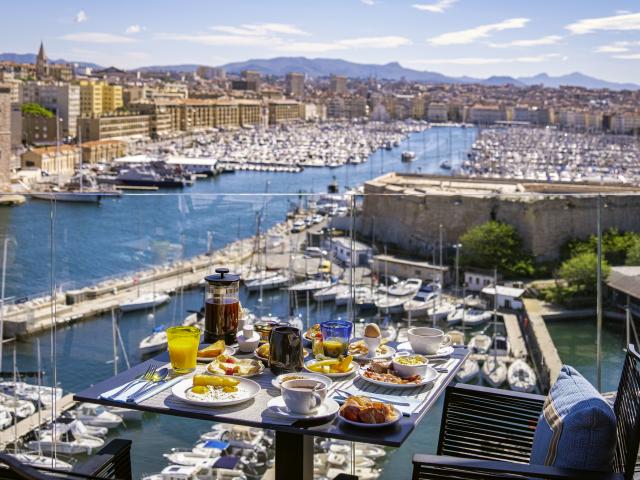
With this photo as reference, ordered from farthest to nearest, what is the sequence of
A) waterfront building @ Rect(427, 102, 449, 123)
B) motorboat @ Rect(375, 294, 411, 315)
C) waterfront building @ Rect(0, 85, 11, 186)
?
waterfront building @ Rect(427, 102, 449, 123) < waterfront building @ Rect(0, 85, 11, 186) < motorboat @ Rect(375, 294, 411, 315)

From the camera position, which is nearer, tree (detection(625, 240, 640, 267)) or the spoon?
the spoon

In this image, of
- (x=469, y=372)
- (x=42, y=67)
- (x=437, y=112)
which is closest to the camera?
(x=469, y=372)

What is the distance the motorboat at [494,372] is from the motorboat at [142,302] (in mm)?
3890

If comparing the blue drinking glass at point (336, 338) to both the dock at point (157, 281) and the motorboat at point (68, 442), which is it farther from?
the dock at point (157, 281)

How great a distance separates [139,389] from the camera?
104 centimetres

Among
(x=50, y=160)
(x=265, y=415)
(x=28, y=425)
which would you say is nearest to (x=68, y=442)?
(x=28, y=425)

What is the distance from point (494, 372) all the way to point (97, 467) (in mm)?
8197

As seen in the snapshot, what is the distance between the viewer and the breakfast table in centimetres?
91

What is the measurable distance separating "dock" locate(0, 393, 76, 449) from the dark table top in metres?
5.53

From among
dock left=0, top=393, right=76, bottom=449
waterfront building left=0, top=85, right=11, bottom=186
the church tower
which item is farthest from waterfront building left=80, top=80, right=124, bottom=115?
dock left=0, top=393, right=76, bottom=449

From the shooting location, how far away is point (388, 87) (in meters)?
95.0

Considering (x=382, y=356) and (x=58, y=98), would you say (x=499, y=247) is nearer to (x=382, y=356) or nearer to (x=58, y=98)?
(x=382, y=356)

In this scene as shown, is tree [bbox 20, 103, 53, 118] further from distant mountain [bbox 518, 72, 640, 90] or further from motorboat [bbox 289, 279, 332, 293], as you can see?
distant mountain [bbox 518, 72, 640, 90]

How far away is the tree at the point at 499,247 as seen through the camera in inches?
470
